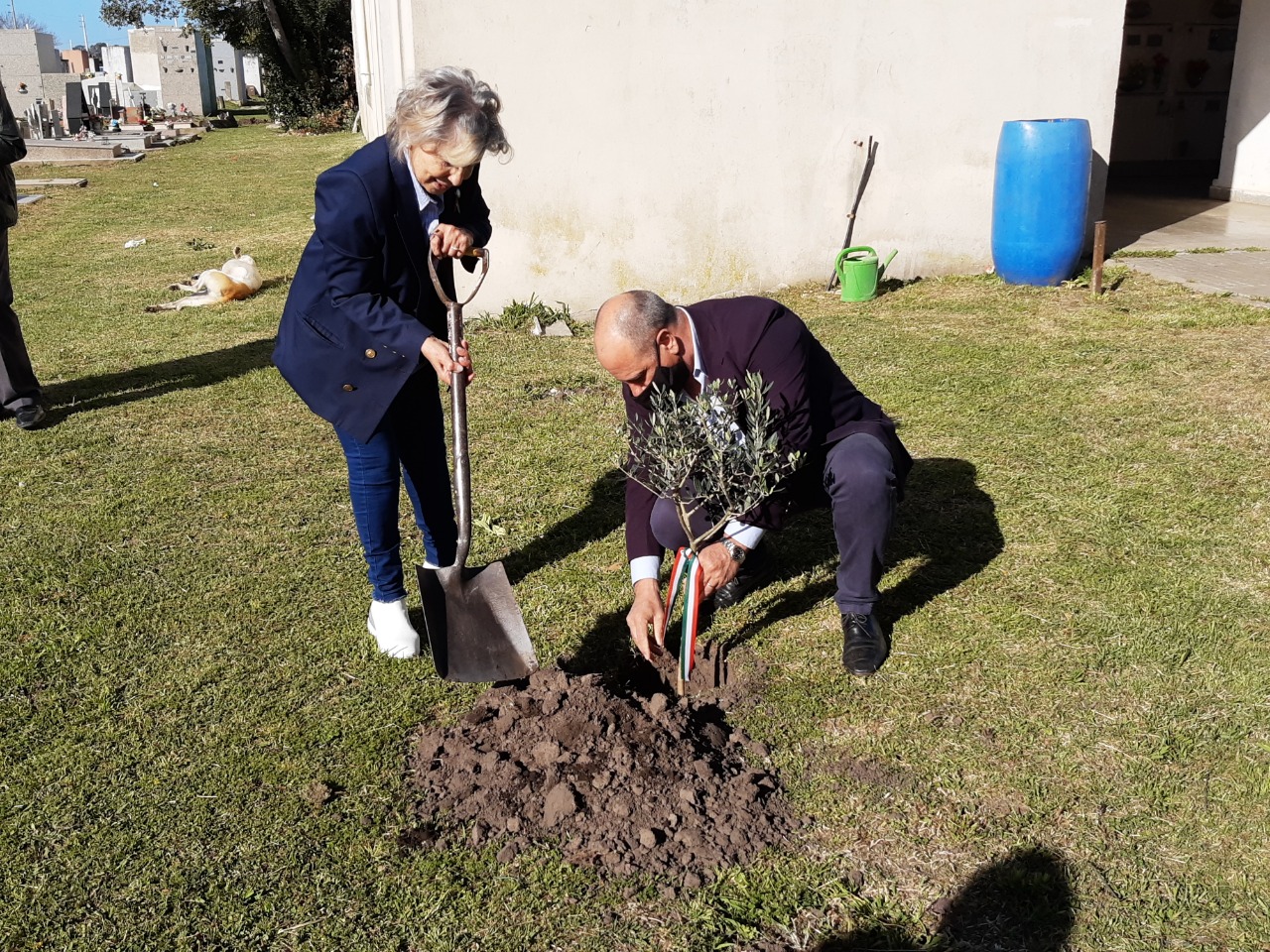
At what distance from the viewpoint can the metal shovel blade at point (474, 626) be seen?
11.0 ft

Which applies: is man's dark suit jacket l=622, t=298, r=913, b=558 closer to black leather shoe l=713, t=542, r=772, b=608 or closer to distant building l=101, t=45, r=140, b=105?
black leather shoe l=713, t=542, r=772, b=608

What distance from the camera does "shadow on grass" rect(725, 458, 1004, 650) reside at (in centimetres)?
402

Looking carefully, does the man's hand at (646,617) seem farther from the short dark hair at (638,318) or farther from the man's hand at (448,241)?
the man's hand at (448,241)

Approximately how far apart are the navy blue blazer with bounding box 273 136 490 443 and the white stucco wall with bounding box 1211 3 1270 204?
11392mm

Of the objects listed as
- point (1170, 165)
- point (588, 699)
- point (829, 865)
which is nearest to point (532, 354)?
point (588, 699)

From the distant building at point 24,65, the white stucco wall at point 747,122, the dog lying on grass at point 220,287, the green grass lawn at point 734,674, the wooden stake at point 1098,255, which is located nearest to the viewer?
the green grass lawn at point 734,674

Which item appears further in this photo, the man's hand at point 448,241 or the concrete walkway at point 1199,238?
the concrete walkway at point 1199,238

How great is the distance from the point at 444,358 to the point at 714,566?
991 millimetres

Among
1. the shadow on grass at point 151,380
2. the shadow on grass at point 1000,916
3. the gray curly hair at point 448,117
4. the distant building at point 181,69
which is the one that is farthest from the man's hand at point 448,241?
the distant building at point 181,69

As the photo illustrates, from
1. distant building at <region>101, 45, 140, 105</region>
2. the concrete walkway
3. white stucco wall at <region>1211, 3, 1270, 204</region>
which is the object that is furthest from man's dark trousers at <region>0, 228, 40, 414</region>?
distant building at <region>101, 45, 140, 105</region>

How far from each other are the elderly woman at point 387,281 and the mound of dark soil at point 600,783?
0.83 m

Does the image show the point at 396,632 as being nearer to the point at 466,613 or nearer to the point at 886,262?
the point at 466,613

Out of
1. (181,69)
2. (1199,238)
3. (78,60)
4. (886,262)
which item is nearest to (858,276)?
(886,262)

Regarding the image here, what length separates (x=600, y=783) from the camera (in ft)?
9.50
